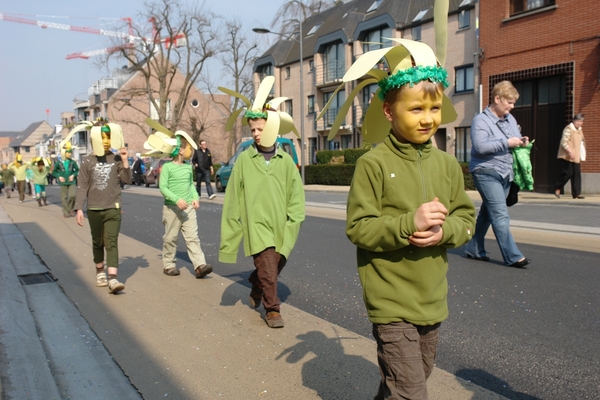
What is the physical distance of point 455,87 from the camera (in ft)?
89.8

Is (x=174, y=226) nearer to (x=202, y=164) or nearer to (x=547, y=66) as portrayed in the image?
(x=202, y=164)

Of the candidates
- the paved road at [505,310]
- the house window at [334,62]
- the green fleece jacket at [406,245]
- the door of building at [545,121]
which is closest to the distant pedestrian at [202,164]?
the paved road at [505,310]

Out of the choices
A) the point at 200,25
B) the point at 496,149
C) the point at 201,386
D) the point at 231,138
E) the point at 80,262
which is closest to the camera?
the point at 201,386

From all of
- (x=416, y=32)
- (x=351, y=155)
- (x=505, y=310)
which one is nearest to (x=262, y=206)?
(x=505, y=310)

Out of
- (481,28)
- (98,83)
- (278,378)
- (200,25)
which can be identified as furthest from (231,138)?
(278,378)

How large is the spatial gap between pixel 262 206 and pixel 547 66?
1696 cm

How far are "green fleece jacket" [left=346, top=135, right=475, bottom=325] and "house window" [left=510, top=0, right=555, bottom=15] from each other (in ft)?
62.4

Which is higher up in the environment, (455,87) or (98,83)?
(98,83)

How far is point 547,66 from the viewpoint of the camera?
1873 centimetres

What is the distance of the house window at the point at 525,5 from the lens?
19.0m

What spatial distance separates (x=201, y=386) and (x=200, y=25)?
44.1 meters

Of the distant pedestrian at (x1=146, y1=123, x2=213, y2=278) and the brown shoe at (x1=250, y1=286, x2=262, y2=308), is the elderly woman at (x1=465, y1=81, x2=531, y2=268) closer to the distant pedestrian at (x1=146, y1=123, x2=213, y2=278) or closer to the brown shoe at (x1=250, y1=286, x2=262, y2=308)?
the brown shoe at (x1=250, y1=286, x2=262, y2=308)

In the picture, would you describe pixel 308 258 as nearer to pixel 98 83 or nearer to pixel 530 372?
pixel 530 372

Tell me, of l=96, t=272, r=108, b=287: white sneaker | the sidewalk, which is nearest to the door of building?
the sidewalk
